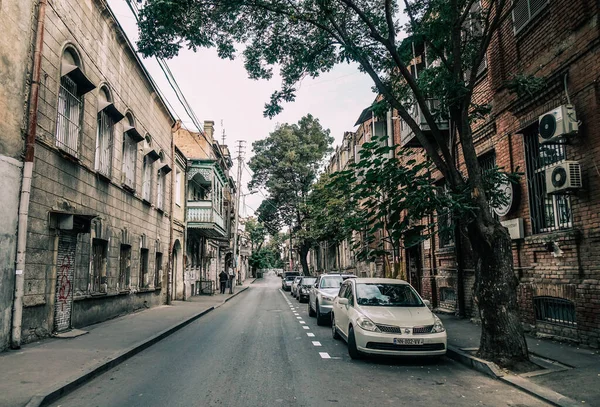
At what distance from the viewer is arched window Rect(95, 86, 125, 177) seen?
1424cm

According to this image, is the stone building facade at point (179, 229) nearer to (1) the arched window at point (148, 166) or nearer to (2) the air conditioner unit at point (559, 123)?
(1) the arched window at point (148, 166)

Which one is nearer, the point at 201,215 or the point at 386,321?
the point at 386,321

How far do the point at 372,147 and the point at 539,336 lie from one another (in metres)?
5.58

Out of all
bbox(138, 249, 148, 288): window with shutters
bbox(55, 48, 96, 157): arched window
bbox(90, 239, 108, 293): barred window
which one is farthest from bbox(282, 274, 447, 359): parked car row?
bbox(138, 249, 148, 288): window with shutters

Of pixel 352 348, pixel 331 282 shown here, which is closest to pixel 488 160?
pixel 331 282

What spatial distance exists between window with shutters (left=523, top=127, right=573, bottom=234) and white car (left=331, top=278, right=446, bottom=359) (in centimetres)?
343

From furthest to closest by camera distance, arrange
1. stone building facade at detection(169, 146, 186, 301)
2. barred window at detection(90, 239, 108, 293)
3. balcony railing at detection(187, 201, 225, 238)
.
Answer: balcony railing at detection(187, 201, 225, 238)
stone building facade at detection(169, 146, 186, 301)
barred window at detection(90, 239, 108, 293)

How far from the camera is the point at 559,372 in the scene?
709 centimetres

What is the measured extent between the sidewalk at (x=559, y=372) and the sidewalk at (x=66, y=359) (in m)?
6.42

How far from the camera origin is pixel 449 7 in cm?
951

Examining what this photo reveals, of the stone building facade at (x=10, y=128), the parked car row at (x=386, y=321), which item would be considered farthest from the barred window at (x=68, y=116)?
the parked car row at (x=386, y=321)

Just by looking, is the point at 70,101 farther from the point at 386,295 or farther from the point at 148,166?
the point at 386,295

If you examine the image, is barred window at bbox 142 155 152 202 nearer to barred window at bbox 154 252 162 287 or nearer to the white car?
barred window at bbox 154 252 162 287

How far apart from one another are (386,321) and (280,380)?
2385 mm
